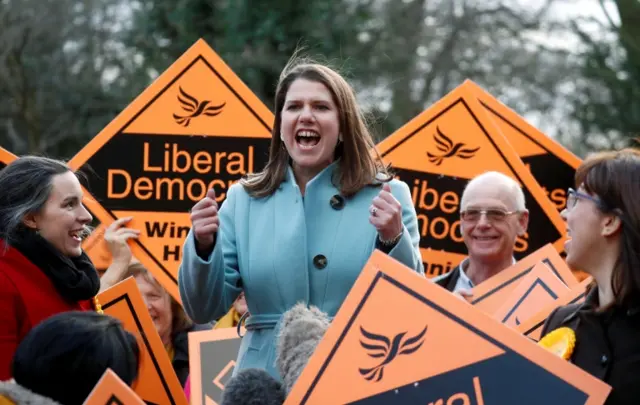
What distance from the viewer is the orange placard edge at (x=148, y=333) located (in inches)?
193

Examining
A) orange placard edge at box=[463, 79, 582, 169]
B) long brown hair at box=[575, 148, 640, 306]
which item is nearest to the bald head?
orange placard edge at box=[463, 79, 582, 169]

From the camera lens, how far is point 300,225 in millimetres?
4090

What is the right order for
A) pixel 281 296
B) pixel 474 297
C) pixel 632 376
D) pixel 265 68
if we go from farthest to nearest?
pixel 265 68 < pixel 474 297 < pixel 281 296 < pixel 632 376

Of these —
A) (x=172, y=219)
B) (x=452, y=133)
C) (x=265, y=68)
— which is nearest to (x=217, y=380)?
(x=172, y=219)

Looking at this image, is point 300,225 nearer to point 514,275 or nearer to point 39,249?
point 39,249

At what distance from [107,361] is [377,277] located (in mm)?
725

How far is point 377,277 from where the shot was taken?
3.37 meters

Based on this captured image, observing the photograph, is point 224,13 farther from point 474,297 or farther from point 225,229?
point 225,229

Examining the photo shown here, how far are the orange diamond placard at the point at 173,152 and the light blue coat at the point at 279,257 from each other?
7.15 feet

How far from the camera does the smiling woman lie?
4.38 metres

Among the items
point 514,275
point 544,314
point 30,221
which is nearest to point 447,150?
point 514,275

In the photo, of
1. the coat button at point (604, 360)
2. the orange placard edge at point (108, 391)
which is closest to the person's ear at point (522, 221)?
the coat button at point (604, 360)

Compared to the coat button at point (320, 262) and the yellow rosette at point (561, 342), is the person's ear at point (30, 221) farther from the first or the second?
the yellow rosette at point (561, 342)

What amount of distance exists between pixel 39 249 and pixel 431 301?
181 cm
